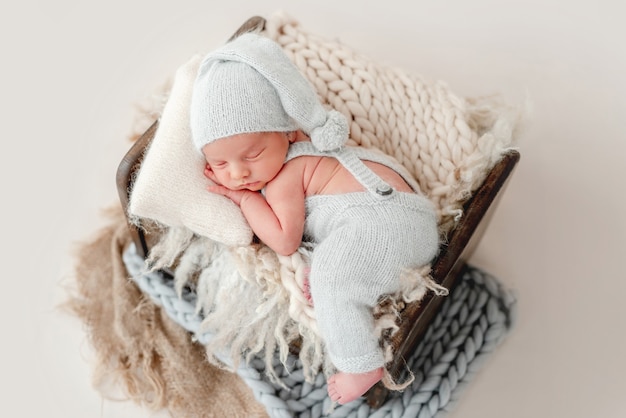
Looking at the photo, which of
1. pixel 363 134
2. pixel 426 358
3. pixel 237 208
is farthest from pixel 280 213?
pixel 426 358

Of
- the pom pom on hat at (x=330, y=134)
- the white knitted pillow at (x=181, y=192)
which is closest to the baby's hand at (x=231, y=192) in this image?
the white knitted pillow at (x=181, y=192)

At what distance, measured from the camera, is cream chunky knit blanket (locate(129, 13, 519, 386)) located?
1019 millimetres

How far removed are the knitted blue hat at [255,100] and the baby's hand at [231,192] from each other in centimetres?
8

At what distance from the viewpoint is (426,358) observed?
123 centimetres

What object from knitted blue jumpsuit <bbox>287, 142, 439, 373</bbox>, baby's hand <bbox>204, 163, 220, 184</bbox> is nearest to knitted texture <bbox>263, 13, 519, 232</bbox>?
knitted blue jumpsuit <bbox>287, 142, 439, 373</bbox>

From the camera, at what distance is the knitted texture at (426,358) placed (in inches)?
45.3

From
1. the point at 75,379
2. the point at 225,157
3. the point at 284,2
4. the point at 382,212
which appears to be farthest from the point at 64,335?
the point at 284,2

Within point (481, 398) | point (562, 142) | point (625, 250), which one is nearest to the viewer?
point (481, 398)

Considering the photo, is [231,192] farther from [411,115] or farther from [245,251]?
[411,115]

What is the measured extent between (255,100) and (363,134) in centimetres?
26

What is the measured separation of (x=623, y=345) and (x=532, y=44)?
0.69 metres

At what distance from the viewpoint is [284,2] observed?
1.67 metres

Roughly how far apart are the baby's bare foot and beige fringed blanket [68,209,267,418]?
24 centimetres

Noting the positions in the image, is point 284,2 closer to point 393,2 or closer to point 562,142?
point 393,2
